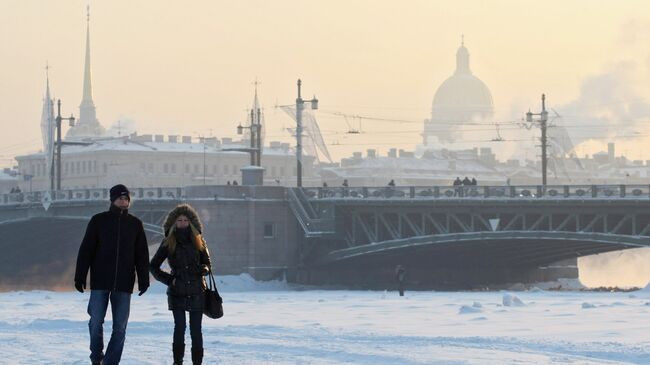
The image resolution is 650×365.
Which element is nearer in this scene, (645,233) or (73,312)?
(73,312)

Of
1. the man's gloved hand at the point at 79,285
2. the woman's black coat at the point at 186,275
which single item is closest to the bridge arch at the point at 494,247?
the woman's black coat at the point at 186,275

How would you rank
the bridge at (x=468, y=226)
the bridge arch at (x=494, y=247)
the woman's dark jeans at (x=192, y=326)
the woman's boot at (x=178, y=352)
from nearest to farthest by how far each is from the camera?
1. the woman's dark jeans at (x=192, y=326)
2. the woman's boot at (x=178, y=352)
3. the bridge arch at (x=494, y=247)
4. the bridge at (x=468, y=226)

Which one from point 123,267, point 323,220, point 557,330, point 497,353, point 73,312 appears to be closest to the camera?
point 123,267

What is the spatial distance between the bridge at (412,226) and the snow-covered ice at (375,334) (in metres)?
22.4

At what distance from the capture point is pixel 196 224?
58.0 ft

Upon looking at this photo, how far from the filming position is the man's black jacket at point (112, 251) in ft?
55.8

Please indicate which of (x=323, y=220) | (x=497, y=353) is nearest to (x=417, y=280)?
(x=323, y=220)

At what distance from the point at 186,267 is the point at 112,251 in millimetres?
1012

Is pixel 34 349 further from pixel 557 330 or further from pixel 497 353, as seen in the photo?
pixel 557 330

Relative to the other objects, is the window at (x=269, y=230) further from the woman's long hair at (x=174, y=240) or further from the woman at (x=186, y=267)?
the woman's long hair at (x=174, y=240)

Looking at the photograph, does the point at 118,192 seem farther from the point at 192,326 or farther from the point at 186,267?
the point at 192,326

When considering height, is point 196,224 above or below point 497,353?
→ above

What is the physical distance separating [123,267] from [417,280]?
188 feet

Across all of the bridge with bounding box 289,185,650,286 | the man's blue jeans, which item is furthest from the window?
the man's blue jeans
